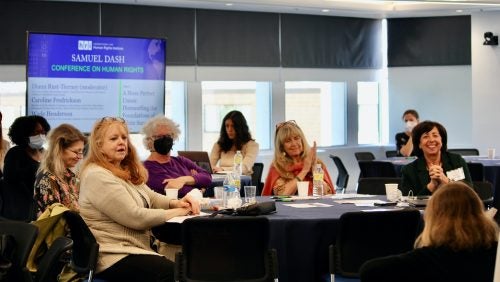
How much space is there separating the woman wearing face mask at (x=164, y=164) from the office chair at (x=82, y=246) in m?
1.65

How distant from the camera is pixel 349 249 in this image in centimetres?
449

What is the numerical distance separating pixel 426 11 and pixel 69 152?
8.80m

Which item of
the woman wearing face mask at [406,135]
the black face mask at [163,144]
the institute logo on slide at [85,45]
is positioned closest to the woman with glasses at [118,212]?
the black face mask at [163,144]

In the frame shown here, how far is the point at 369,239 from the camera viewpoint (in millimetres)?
4473

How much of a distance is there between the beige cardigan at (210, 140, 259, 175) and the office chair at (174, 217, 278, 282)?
4.70 meters

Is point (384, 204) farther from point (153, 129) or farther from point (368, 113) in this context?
point (368, 113)

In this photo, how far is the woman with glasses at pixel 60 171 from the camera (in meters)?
5.00

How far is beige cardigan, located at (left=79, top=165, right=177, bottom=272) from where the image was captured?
179 inches

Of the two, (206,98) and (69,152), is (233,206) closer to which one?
(69,152)

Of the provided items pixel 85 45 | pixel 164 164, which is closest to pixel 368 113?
pixel 85 45

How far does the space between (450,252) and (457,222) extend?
0.12 metres

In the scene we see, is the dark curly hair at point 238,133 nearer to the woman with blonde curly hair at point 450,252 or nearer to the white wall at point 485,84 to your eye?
the white wall at point 485,84

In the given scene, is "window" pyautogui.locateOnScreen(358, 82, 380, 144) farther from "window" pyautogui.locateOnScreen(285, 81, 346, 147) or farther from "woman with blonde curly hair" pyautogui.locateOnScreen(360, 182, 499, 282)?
"woman with blonde curly hair" pyautogui.locateOnScreen(360, 182, 499, 282)

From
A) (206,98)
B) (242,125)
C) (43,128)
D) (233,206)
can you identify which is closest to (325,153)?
(206,98)
